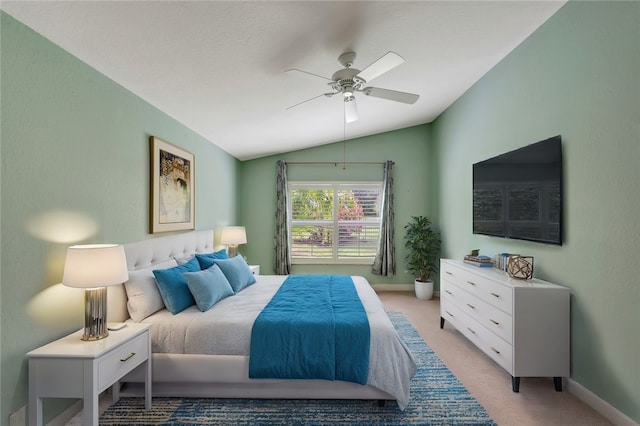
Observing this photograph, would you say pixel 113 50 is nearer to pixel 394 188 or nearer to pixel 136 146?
pixel 136 146

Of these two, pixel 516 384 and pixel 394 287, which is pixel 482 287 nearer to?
pixel 516 384

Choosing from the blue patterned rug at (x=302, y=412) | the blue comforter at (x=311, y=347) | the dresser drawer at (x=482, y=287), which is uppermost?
the dresser drawer at (x=482, y=287)

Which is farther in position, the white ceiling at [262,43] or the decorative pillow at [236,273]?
the decorative pillow at [236,273]

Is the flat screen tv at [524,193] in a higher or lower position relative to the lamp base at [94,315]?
higher

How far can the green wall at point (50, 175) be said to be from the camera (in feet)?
5.68

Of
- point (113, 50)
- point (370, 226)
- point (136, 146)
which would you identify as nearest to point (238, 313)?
point (136, 146)

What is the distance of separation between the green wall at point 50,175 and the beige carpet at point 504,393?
2.90 metres

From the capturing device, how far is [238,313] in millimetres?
2490

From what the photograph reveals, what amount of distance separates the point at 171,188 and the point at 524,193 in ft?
11.3

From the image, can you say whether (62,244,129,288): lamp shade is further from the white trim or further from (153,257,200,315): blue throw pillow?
the white trim

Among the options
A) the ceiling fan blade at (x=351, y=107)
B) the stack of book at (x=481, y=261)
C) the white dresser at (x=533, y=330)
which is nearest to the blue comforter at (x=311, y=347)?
the white dresser at (x=533, y=330)

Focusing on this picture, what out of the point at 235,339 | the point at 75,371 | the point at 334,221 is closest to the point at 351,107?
the point at 235,339

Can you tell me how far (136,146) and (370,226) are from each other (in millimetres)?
3925

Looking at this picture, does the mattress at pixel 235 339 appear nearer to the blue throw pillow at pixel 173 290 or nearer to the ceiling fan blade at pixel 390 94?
the blue throw pillow at pixel 173 290
